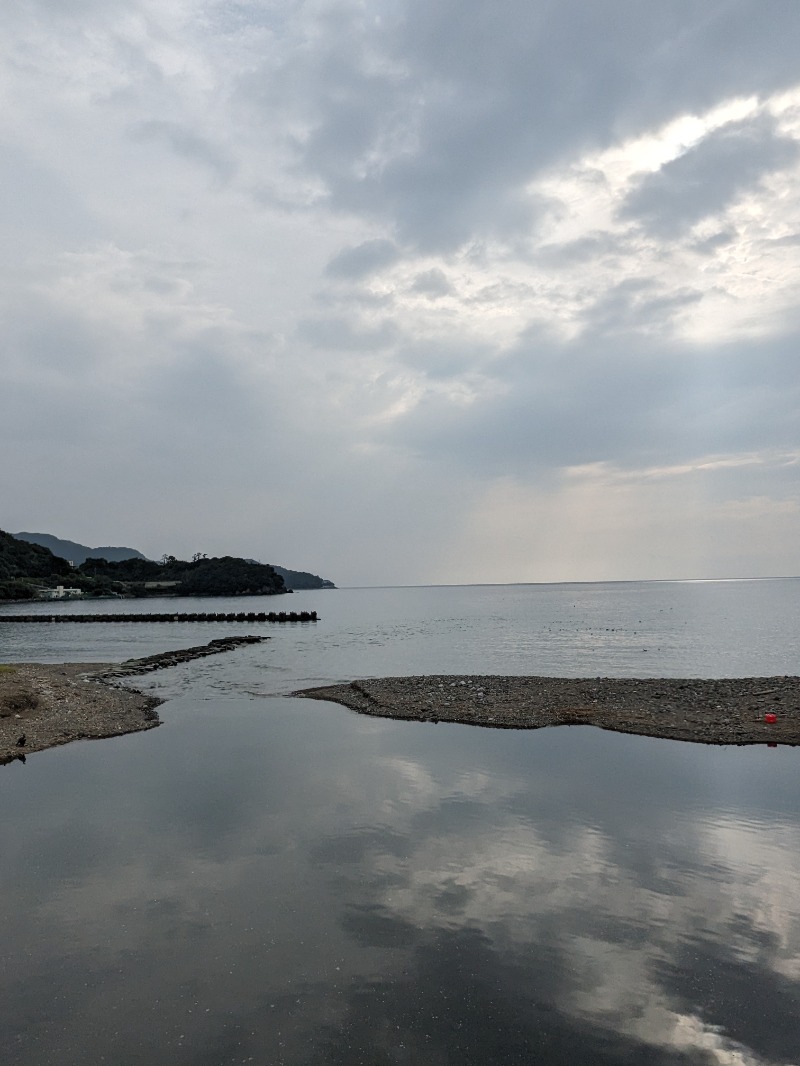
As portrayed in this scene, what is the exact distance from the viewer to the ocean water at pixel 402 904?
7.29 metres

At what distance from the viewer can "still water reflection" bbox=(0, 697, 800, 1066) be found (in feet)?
23.8

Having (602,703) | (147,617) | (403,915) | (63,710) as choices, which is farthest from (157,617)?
(403,915)

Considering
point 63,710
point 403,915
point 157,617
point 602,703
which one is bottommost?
point 157,617

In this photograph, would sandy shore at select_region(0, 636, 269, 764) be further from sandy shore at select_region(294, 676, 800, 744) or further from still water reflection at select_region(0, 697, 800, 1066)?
sandy shore at select_region(294, 676, 800, 744)

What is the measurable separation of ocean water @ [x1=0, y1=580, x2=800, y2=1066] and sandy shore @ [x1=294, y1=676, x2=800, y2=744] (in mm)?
2074

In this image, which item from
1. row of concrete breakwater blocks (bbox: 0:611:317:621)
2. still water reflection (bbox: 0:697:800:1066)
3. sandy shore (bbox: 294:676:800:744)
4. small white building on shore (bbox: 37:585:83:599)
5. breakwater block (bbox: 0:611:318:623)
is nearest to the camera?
still water reflection (bbox: 0:697:800:1066)

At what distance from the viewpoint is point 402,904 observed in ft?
33.6

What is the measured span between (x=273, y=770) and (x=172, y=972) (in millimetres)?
9936

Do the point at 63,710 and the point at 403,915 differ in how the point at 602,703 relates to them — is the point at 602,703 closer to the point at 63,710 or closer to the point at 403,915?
the point at 403,915

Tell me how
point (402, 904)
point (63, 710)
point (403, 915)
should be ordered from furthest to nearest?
point (63, 710) < point (402, 904) < point (403, 915)

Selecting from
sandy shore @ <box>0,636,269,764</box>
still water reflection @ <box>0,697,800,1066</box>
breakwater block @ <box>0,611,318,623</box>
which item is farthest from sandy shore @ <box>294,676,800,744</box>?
breakwater block @ <box>0,611,318,623</box>

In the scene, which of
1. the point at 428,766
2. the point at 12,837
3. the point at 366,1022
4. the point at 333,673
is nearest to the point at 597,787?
the point at 428,766

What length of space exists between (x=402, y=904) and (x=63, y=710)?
20.8m

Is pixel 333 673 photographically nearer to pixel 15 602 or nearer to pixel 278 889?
pixel 278 889
